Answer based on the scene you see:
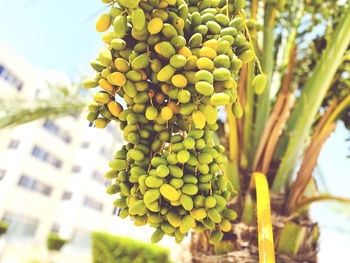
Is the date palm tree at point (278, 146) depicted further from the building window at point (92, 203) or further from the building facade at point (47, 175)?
the building window at point (92, 203)

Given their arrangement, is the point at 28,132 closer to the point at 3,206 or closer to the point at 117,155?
the point at 3,206

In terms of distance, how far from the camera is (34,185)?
18.1 metres

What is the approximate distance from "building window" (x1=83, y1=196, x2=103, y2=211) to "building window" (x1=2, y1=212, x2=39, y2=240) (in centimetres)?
347

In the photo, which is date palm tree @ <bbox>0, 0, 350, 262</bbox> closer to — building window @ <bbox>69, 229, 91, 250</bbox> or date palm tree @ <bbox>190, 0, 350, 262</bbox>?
date palm tree @ <bbox>190, 0, 350, 262</bbox>

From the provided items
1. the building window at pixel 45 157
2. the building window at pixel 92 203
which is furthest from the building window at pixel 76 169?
the building window at pixel 92 203

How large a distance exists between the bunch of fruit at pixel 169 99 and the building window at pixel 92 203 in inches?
849

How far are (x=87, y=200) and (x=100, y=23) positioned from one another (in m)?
21.9

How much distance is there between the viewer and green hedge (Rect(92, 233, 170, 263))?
20.0 ft

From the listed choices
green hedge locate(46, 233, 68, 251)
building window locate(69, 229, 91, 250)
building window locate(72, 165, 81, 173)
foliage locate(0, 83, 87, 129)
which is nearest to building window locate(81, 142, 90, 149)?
building window locate(72, 165, 81, 173)

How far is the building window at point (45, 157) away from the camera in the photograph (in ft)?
59.8

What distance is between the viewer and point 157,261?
625cm

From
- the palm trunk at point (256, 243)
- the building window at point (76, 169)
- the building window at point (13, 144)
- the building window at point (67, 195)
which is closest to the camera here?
the palm trunk at point (256, 243)

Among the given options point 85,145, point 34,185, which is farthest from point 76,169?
point 34,185

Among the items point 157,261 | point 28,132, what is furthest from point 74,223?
point 157,261
